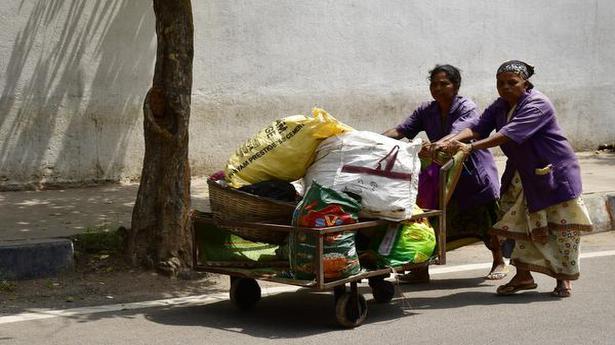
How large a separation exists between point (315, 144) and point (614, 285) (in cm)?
248

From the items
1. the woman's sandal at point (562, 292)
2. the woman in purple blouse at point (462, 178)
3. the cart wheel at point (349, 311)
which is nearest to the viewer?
the cart wheel at point (349, 311)

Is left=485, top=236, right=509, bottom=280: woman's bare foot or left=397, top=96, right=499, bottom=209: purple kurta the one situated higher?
left=397, top=96, right=499, bottom=209: purple kurta

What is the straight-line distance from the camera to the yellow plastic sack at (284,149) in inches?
229

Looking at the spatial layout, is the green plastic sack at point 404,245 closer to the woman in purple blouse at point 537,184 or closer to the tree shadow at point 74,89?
the woman in purple blouse at point 537,184

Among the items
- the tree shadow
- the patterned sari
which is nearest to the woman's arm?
the patterned sari

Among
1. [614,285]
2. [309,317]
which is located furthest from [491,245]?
[309,317]

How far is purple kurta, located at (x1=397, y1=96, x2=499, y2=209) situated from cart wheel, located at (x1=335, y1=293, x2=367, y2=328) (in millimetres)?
1587

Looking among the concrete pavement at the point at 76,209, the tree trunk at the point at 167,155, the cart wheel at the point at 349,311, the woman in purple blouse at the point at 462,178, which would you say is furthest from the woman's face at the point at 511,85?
the concrete pavement at the point at 76,209

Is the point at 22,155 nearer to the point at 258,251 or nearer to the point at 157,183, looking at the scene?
the point at 157,183

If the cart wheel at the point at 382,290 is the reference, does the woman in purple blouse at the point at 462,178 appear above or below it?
above

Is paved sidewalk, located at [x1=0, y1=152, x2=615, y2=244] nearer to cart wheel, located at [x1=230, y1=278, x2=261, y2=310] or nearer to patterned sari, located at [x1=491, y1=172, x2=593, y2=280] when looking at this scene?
cart wheel, located at [x1=230, y1=278, x2=261, y2=310]

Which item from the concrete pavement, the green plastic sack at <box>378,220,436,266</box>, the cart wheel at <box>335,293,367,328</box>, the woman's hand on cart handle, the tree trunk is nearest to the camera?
the cart wheel at <box>335,293,367,328</box>

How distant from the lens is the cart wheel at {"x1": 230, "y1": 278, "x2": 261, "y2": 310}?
624cm

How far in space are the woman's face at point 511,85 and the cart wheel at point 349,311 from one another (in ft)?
5.67
